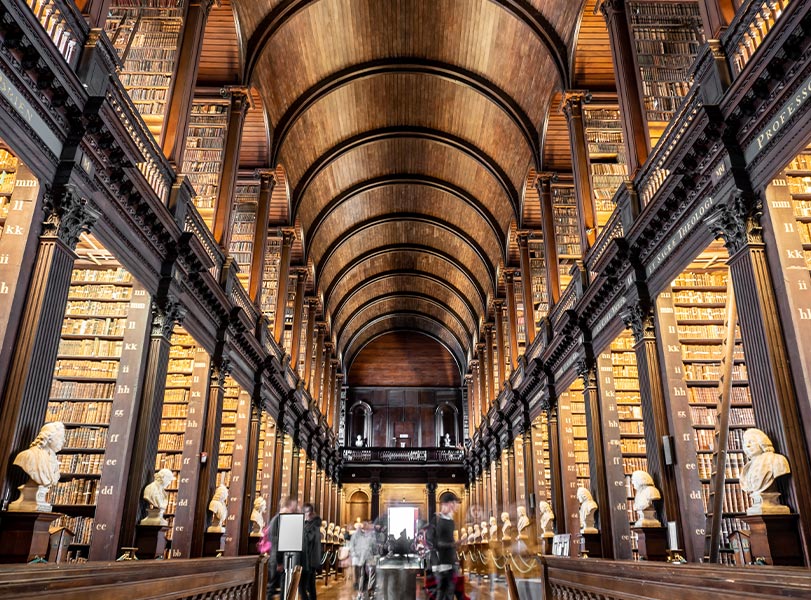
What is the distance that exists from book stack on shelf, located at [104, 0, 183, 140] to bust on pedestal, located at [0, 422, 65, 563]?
4.95m

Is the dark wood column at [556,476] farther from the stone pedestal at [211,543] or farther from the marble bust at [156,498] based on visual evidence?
the marble bust at [156,498]

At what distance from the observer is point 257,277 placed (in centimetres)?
1216

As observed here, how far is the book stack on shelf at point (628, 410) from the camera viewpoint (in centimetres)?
962

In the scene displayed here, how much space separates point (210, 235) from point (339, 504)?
64.8ft

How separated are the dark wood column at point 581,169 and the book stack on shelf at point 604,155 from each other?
84 mm

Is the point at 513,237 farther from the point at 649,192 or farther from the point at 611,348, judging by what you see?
the point at 649,192

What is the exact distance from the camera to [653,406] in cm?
729

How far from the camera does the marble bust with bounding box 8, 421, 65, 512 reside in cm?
468

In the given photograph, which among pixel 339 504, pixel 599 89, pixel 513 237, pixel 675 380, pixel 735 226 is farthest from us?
pixel 339 504

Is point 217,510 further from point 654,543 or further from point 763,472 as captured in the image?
point 763,472

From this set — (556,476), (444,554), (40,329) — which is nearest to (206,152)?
(40,329)

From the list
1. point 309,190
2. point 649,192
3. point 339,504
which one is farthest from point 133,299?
point 339,504

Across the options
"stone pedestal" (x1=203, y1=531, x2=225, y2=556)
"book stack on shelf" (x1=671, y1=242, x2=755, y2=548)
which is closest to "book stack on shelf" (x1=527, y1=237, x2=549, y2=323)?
"book stack on shelf" (x1=671, y1=242, x2=755, y2=548)

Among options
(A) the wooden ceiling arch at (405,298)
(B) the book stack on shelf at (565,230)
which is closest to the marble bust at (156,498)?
(B) the book stack on shelf at (565,230)
